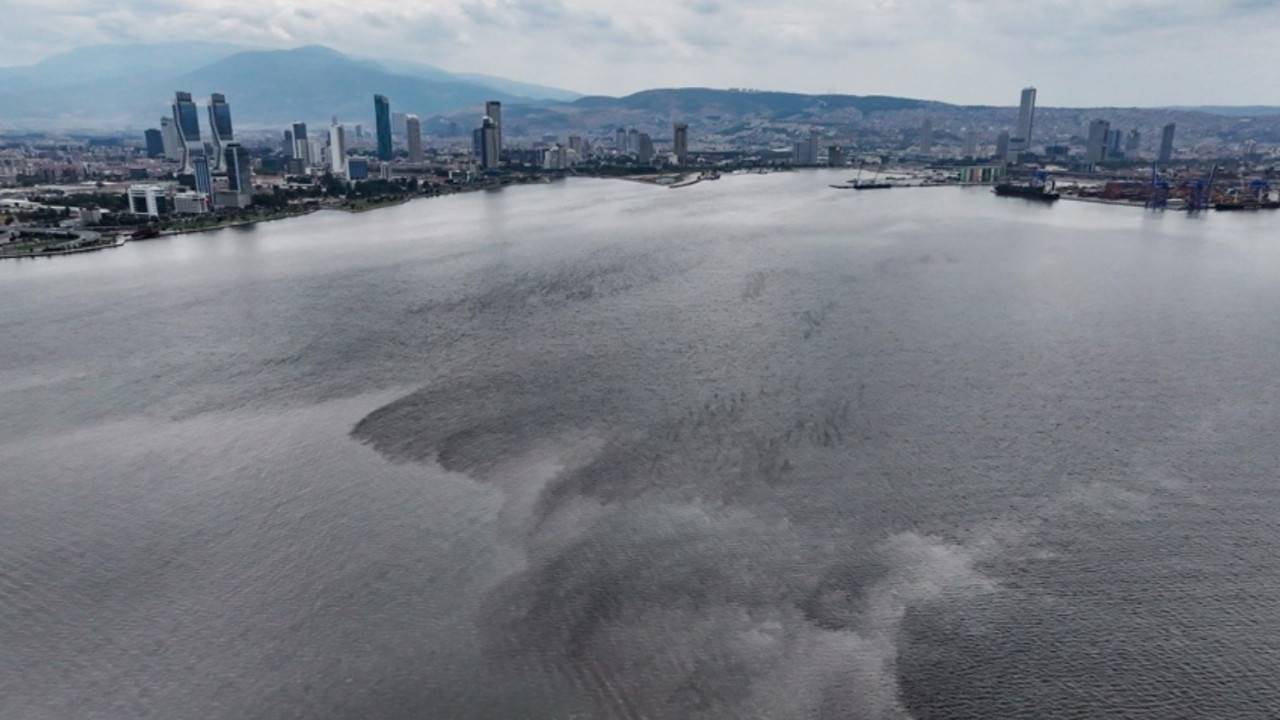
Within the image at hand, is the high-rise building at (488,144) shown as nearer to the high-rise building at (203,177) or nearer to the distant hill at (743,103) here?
the high-rise building at (203,177)

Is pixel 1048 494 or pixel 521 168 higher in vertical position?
pixel 521 168

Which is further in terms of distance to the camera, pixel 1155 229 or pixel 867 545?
pixel 1155 229

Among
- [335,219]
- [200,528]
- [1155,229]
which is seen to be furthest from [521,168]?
[200,528]

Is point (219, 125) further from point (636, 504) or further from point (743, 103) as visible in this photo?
point (743, 103)

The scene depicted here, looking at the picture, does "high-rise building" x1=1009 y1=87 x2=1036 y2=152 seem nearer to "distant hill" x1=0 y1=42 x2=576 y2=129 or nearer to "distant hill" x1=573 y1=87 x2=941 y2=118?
"distant hill" x1=573 y1=87 x2=941 y2=118

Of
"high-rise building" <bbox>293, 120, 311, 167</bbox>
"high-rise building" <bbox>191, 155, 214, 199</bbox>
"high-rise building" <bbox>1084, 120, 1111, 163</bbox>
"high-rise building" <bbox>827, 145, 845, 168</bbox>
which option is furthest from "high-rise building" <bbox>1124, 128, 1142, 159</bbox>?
"high-rise building" <bbox>191, 155, 214, 199</bbox>

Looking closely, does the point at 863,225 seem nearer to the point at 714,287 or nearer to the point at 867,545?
the point at 714,287
